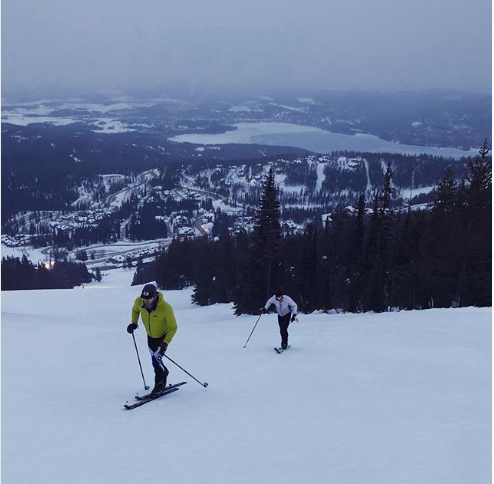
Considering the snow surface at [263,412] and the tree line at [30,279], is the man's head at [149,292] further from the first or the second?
the tree line at [30,279]

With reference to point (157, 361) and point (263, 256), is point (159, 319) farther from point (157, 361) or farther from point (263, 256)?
point (263, 256)

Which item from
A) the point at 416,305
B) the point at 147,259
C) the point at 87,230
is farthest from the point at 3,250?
the point at 416,305

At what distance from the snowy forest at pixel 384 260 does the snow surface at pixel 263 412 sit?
40.0ft

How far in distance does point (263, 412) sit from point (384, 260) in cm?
3120

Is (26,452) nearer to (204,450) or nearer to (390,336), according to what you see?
(204,450)

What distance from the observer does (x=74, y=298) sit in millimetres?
41844

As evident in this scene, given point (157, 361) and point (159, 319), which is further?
point (157, 361)

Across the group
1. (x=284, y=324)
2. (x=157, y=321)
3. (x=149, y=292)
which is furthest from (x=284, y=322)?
(x=149, y=292)

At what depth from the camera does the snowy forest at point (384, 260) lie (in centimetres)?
2541

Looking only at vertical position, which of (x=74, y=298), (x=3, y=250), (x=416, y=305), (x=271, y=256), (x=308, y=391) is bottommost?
(x=3, y=250)

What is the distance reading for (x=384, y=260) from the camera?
3684 cm

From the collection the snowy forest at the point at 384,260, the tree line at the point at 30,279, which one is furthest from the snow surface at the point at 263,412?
the tree line at the point at 30,279

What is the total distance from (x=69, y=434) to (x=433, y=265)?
24.2 meters

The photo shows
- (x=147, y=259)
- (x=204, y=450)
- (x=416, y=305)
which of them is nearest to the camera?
(x=204, y=450)
